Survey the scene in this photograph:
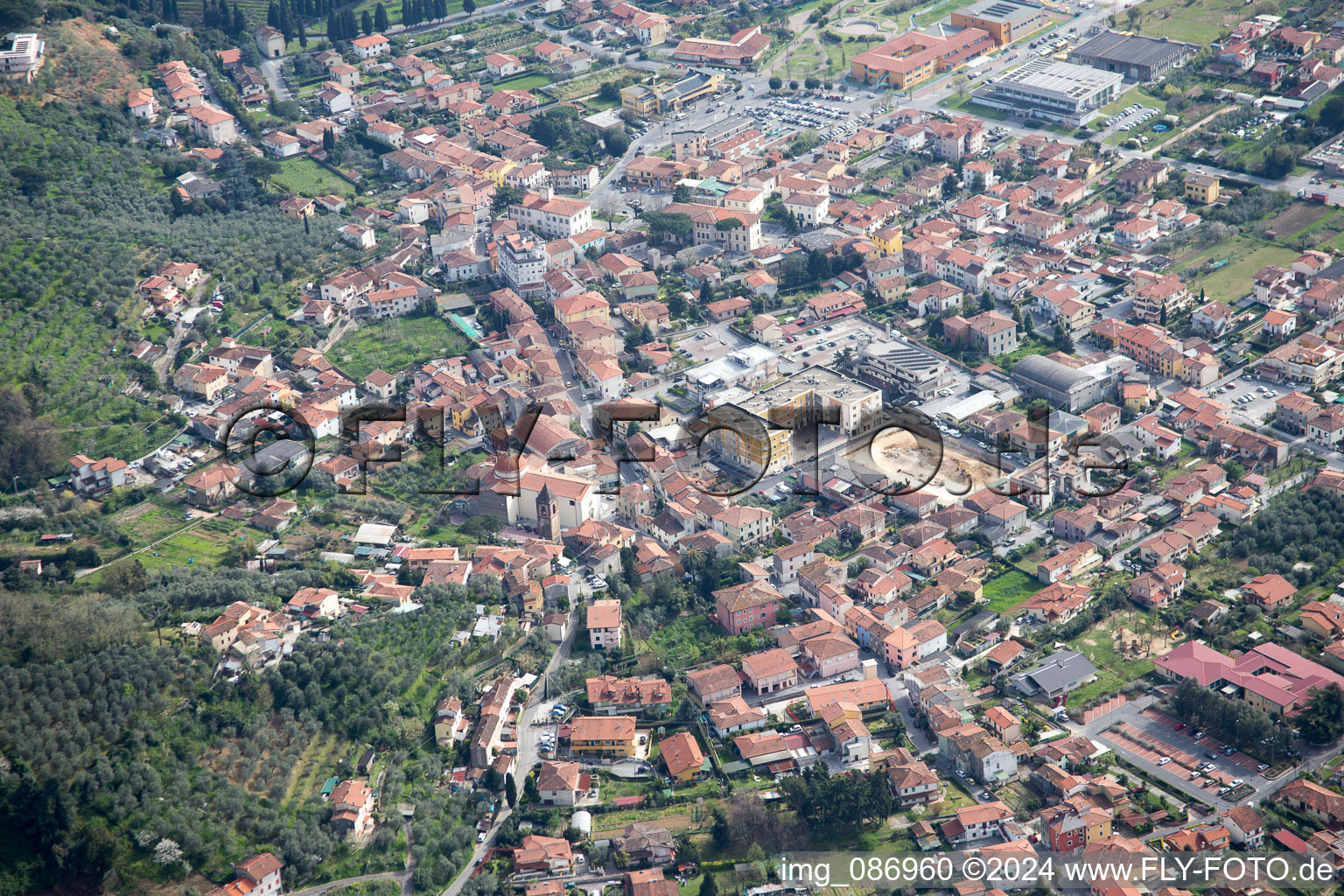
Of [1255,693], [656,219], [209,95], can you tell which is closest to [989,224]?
[656,219]

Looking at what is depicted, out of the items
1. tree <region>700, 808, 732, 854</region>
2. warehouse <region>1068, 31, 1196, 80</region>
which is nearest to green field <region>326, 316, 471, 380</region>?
tree <region>700, 808, 732, 854</region>

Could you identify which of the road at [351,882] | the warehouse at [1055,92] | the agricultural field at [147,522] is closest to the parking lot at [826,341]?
the warehouse at [1055,92]

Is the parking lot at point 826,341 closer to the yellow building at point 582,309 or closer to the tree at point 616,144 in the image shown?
the yellow building at point 582,309

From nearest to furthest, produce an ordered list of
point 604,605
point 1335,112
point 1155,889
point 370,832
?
point 1155,889 → point 370,832 → point 604,605 → point 1335,112

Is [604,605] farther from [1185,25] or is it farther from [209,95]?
[1185,25]

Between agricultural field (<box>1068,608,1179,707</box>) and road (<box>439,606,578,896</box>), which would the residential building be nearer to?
road (<box>439,606,578,896</box>)

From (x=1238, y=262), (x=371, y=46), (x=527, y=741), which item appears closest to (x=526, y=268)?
(x=527, y=741)

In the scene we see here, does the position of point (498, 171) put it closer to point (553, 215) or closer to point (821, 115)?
point (553, 215)
